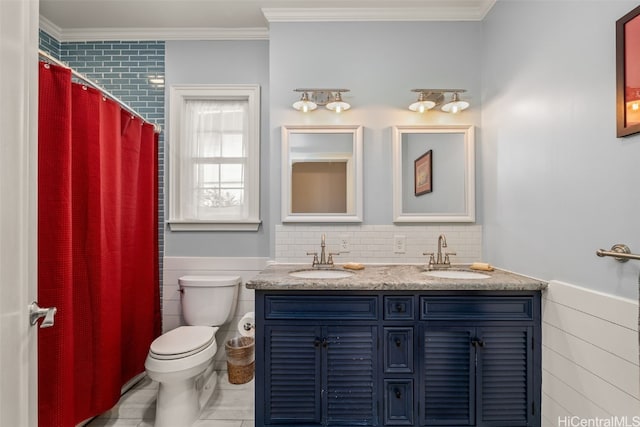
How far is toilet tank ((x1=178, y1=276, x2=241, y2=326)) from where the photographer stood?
7.22 feet

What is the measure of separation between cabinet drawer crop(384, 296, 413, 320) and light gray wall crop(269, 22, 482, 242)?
0.70m

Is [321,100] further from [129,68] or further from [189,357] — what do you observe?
[189,357]

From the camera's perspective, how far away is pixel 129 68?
2.45m

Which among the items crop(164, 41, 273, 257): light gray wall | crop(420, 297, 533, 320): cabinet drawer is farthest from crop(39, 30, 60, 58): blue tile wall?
crop(420, 297, 533, 320): cabinet drawer

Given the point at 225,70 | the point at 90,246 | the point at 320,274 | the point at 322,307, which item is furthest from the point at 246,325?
the point at 225,70

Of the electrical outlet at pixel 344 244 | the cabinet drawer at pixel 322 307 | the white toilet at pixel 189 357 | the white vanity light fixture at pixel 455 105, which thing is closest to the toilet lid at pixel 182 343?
the white toilet at pixel 189 357

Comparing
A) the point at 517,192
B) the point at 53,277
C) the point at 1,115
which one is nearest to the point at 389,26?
the point at 517,192

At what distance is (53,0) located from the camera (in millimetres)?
2105

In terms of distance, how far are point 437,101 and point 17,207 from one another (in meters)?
2.21

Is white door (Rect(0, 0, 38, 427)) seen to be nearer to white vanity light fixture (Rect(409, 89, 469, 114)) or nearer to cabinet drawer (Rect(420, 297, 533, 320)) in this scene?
cabinet drawer (Rect(420, 297, 533, 320))

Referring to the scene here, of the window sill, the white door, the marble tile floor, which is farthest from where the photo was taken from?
the window sill

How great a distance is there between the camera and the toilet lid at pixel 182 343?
1.69m

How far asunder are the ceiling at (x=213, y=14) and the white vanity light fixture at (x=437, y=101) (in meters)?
0.57

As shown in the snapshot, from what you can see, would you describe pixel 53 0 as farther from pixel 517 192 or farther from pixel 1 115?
pixel 517 192
